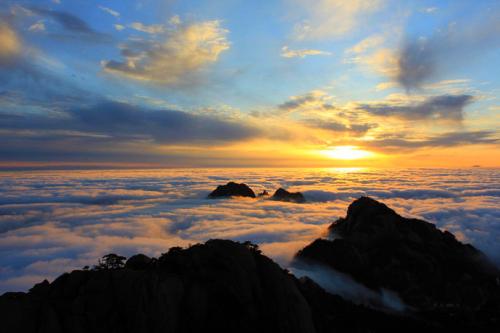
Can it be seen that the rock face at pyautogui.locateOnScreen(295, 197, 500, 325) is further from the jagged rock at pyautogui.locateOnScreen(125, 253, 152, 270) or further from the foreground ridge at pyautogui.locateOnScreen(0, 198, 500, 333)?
the jagged rock at pyautogui.locateOnScreen(125, 253, 152, 270)

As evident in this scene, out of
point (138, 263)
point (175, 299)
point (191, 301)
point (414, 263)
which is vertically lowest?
point (414, 263)

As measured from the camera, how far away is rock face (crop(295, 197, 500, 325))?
221 feet

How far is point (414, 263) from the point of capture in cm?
7319

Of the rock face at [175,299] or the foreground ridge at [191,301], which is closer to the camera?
the rock face at [175,299]

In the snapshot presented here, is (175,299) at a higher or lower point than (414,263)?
A: higher

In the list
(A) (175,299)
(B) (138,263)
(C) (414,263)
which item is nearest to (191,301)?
(A) (175,299)

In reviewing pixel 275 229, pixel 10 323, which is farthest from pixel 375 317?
pixel 275 229

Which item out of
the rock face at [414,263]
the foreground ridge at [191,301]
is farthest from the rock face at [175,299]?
the rock face at [414,263]

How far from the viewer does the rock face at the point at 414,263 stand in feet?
221

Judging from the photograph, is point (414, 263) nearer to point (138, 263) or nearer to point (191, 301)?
point (191, 301)

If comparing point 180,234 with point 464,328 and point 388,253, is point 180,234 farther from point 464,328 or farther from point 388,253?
point 464,328

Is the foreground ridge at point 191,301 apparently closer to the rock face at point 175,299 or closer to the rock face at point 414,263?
the rock face at point 175,299

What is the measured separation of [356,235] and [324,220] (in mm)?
65640

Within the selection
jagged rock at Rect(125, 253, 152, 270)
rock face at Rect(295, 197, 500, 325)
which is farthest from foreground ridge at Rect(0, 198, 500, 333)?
rock face at Rect(295, 197, 500, 325)
